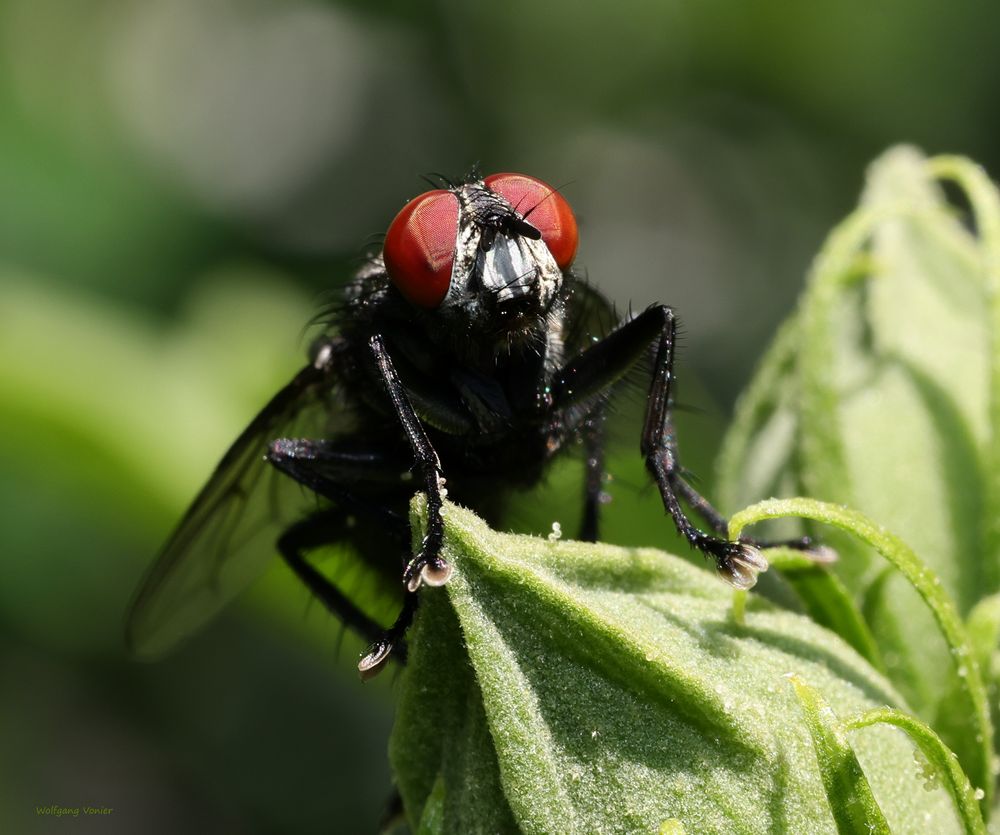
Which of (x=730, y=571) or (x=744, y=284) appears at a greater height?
(x=744, y=284)

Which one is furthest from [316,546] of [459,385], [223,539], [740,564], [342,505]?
[740,564]

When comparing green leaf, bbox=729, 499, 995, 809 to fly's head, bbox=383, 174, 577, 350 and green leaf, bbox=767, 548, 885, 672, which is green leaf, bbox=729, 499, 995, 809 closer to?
green leaf, bbox=767, 548, 885, 672

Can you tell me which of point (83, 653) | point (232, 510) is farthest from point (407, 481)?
point (83, 653)

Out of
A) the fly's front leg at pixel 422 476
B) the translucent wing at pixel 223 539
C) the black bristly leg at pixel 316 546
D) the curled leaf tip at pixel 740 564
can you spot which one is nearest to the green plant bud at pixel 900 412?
the curled leaf tip at pixel 740 564

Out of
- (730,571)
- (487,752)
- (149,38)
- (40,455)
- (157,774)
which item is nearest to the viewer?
(487,752)

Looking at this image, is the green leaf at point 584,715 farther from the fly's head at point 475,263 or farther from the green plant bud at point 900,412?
the fly's head at point 475,263

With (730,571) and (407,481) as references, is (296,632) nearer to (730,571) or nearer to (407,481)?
(407,481)
